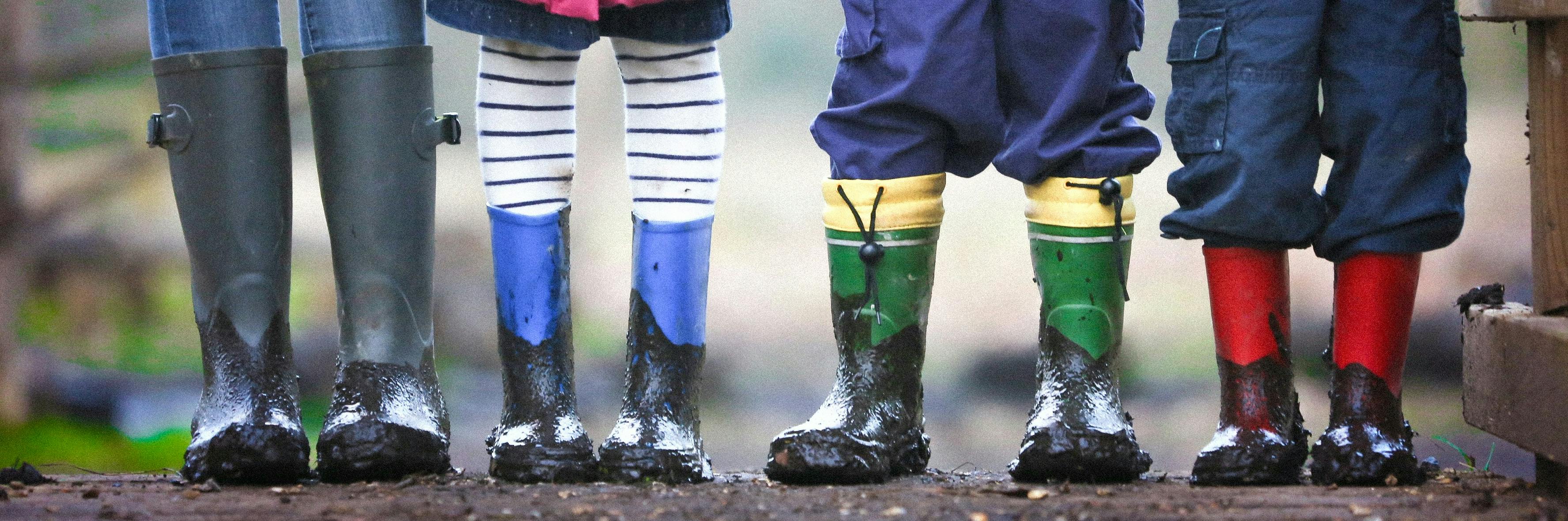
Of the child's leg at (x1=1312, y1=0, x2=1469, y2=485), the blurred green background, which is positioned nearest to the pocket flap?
the child's leg at (x1=1312, y1=0, x2=1469, y2=485)

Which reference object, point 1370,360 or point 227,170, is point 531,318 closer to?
point 227,170

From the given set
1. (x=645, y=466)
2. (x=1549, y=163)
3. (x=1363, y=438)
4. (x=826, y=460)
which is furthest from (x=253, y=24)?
(x=1549, y=163)

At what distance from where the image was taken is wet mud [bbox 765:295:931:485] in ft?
4.00

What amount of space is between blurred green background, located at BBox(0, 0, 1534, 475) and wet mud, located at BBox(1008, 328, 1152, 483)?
97 cm

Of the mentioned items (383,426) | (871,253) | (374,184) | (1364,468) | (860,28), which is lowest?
(1364,468)

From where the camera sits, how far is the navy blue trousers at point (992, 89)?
→ 49.8 inches

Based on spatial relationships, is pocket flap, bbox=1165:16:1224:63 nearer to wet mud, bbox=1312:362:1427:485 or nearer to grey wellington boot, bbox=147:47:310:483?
wet mud, bbox=1312:362:1427:485

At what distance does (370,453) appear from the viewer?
4.02 ft

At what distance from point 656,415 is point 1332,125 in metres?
0.71

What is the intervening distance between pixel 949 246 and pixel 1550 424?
138cm

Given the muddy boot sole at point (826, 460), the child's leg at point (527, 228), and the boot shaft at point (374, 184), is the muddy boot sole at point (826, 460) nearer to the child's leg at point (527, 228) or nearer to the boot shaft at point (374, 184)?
the child's leg at point (527, 228)

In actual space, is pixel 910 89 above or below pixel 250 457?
above

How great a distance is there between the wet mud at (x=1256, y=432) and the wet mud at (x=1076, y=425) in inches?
3.0

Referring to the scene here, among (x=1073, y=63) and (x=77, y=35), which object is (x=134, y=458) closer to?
(x=77, y=35)
